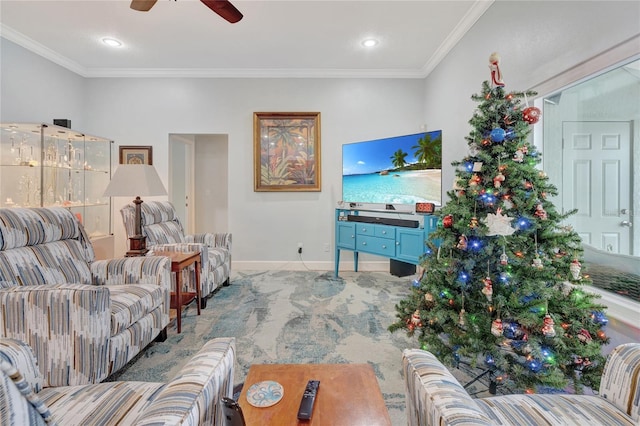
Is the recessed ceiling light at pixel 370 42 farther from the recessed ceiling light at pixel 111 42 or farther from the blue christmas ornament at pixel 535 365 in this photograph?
the blue christmas ornament at pixel 535 365

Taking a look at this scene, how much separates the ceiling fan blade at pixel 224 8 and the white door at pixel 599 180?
2475mm

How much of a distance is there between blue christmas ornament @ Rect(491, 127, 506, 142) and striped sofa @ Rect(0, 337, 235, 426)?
1641 mm

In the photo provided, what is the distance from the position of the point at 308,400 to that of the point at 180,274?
79.5 inches

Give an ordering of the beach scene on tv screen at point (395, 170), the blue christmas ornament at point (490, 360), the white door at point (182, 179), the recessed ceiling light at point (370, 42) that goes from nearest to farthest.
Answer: the blue christmas ornament at point (490, 360) → the beach scene on tv screen at point (395, 170) → the recessed ceiling light at point (370, 42) → the white door at point (182, 179)

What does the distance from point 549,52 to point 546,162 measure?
0.74 metres

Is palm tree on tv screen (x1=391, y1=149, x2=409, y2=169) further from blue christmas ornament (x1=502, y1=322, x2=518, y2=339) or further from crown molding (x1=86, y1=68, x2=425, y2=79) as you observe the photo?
blue christmas ornament (x1=502, y1=322, x2=518, y2=339)

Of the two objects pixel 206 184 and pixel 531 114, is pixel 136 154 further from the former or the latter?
pixel 531 114

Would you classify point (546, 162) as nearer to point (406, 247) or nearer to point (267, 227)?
point (406, 247)

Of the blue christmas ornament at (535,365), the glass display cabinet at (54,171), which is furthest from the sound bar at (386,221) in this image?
the glass display cabinet at (54,171)

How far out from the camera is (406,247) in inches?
135

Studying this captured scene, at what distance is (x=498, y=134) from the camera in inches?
65.5

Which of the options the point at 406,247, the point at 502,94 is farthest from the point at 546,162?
the point at 406,247

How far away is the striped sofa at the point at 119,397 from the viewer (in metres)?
0.55

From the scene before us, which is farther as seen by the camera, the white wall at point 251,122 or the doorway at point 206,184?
the doorway at point 206,184
